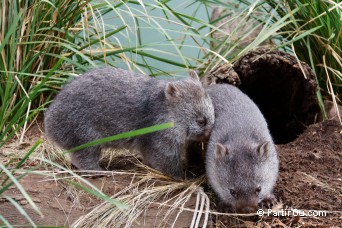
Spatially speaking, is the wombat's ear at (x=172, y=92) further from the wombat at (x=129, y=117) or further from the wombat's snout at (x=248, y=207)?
the wombat's snout at (x=248, y=207)

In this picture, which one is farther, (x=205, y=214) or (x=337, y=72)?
(x=337, y=72)

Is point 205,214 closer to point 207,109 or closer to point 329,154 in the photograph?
point 207,109

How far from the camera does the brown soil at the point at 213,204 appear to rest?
4820 millimetres

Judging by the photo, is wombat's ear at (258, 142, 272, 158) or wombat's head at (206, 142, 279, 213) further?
wombat's ear at (258, 142, 272, 158)

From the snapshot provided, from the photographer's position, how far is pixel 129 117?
17.9 feet

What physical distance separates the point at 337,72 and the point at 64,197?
124 inches

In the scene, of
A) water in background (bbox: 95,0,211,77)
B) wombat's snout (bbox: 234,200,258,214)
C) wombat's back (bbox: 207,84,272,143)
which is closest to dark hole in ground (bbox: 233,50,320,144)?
wombat's back (bbox: 207,84,272,143)

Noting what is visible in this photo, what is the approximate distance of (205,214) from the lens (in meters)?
4.82

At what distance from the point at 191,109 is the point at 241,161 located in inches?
28.1

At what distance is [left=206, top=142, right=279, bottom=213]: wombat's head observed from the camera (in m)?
4.86

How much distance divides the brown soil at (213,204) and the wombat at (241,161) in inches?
5.6

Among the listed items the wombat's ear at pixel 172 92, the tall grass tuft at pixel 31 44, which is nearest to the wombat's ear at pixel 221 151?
the wombat's ear at pixel 172 92

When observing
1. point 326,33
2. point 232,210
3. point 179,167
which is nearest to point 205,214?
point 232,210

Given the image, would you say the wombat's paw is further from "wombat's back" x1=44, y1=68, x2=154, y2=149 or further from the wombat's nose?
"wombat's back" x1=44, y1=68, x2=154, y2=149
